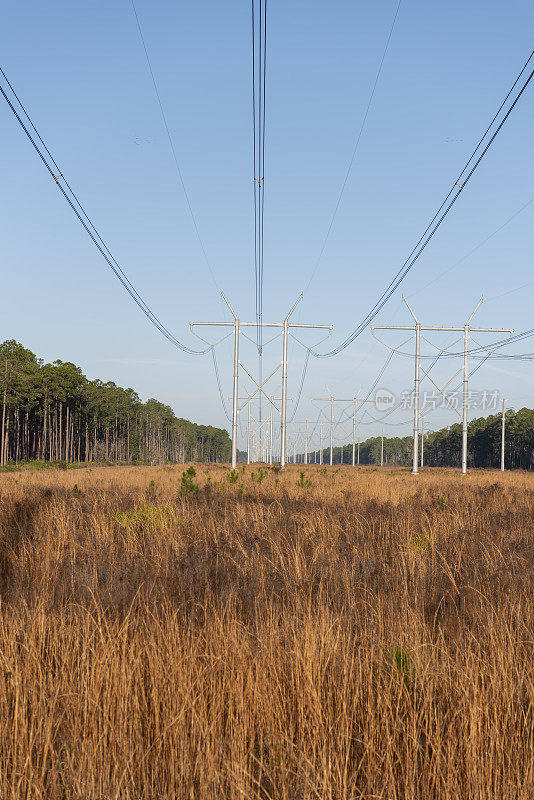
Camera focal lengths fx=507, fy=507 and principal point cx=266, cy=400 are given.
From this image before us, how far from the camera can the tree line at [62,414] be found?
2218 inches

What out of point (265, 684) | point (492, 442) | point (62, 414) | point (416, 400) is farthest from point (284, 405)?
point (492, 442)

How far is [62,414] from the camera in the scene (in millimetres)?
76938

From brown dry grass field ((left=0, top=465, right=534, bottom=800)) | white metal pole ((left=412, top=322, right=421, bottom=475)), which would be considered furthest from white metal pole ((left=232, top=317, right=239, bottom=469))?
brown dry grass field ((left=0, top=465, right=534, bottom=800))

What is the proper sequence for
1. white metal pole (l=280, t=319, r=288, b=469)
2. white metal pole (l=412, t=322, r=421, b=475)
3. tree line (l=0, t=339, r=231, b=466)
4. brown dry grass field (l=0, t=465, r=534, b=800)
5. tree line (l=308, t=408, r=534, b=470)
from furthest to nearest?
tree line (l=308, t=408, r=534, b=470)
tree line (l=0, t=339, r=231, b=466)
white metal pole (l=412, t=322, r=421, b=475)
white metal pole (l=280, t=319, r=288, b=469)
brown dry grass field (l=0, t=465, r=534, b=800)

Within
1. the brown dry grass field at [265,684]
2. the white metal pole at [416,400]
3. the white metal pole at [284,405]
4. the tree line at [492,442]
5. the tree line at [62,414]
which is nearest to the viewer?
the brown dry grass field at [265,684]

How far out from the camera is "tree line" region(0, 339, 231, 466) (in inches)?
2218

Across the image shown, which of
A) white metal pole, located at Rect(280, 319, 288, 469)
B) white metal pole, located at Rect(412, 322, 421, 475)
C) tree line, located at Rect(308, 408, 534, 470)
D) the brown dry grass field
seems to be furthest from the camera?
tree line, located at Rect(308, 408, 534, 470)

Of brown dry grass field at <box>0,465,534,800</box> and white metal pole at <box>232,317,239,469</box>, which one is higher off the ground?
white metal pole at <box>232,317,239,469</box>

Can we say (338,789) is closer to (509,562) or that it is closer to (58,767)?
(58,767)

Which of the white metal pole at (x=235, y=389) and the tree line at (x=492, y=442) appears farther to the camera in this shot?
the tree line at (x=492, y=442)

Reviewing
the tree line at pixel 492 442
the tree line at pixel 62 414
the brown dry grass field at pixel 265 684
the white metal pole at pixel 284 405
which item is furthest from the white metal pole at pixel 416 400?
the tree line at pixel 492 442

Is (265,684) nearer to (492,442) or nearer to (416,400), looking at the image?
(416,400)

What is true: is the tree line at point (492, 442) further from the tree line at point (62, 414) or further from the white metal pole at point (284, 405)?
the white metal pole at point (284, 405)

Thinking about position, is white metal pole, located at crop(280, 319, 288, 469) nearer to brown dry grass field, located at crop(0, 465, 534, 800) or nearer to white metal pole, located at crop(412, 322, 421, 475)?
white metal pole, located at crop(412, 322, 421, 475)
